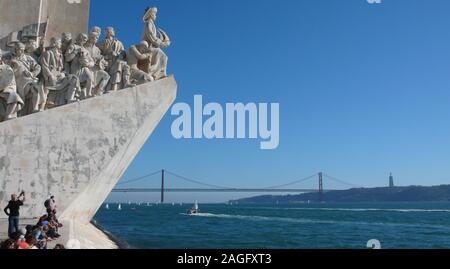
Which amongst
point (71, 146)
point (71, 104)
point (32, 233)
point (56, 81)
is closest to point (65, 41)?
point (56, 81)

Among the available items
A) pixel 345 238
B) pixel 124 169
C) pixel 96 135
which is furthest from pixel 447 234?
pixel 96 135

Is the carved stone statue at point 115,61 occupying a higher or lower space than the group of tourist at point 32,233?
higher

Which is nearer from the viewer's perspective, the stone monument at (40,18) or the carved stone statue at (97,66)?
the carved stone statue at (97,66)

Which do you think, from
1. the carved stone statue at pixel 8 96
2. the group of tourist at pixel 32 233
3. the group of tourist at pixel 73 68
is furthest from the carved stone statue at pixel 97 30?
the group of tourist at pixel 32 233

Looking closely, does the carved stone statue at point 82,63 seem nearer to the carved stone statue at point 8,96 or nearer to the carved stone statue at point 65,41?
the carved stone statue at point 65,41

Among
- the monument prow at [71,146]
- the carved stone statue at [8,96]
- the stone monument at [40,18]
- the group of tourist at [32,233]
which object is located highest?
the stone monument at [40,18]

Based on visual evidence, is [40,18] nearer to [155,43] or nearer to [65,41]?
[65,41]

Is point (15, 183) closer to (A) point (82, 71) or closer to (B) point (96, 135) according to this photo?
(B) point (96, 135)
